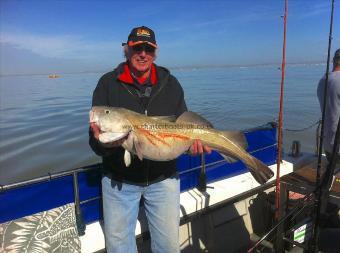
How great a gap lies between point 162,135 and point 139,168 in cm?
44

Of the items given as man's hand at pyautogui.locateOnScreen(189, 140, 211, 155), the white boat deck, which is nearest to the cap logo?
man's hand at pyautogui.locateOnScreen(189, 140, 211, 155)

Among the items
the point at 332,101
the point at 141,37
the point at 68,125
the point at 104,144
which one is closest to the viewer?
the point at 104,144

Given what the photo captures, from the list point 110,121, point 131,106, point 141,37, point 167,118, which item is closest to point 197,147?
point 167,118

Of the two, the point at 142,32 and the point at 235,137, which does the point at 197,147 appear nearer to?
the point at 235,137

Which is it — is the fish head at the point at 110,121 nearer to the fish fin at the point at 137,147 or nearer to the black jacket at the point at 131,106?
the fish fin at the point at 137,147

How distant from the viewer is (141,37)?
328cm

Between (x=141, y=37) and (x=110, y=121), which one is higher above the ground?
(x=141, y=37)

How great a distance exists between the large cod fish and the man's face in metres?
0.52

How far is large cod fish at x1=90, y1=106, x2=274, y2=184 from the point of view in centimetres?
299

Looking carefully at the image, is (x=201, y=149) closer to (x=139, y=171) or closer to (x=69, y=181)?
(x=139, y=171)

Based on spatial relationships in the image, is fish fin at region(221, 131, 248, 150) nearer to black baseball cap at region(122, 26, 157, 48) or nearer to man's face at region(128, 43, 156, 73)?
man's face at region(128, 43, 156, 73)

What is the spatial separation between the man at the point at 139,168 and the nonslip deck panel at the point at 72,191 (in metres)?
0.63

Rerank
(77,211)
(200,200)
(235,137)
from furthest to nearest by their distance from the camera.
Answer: (200,200), (77,211), (235,137)

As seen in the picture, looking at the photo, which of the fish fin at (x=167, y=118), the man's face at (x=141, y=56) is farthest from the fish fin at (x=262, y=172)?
the man's face at (x=141, y=56)
